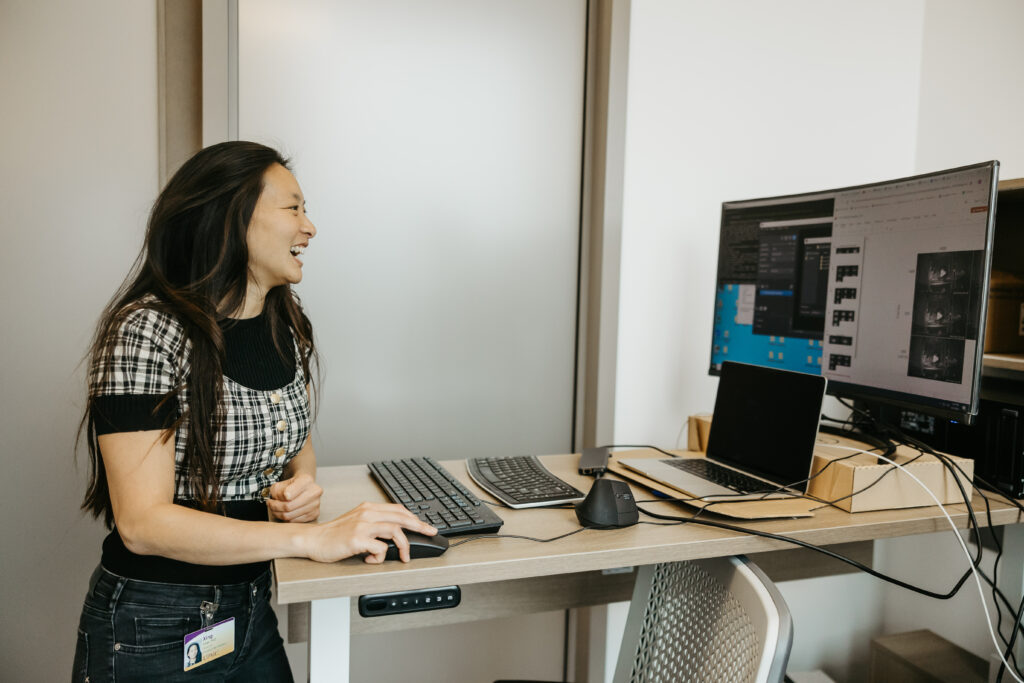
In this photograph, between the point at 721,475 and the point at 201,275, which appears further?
the point at 721,475

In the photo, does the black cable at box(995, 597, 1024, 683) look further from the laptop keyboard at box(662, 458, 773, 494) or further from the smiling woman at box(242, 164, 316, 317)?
the smiling woman at box(242, 164, 316, 317)

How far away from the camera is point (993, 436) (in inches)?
53.9

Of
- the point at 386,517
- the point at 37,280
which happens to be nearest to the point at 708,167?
the point at 386,517

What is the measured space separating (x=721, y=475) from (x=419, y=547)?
0.67 meters

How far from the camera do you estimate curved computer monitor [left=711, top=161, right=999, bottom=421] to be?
122cm

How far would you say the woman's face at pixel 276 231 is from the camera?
1.21 meters

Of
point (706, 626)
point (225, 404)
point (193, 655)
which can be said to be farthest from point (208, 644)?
point (706, 626)

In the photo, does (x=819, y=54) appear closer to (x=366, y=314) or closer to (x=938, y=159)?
(x=938, y=159)

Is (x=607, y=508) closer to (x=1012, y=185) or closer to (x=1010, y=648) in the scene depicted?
(x=1010, y=648)

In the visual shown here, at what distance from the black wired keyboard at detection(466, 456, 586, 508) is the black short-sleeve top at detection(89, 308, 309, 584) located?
34cm

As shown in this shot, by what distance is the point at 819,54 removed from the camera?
2.17 meters

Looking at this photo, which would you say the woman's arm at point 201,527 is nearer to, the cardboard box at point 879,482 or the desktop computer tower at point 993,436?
the cardboard box at point 879,482

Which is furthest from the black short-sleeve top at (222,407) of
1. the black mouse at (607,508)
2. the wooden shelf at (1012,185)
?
the wooden shelf at (1012,185)

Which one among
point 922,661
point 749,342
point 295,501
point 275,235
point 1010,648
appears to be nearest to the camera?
point 295,501
